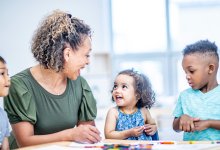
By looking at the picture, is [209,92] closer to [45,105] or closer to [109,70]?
[45,105]

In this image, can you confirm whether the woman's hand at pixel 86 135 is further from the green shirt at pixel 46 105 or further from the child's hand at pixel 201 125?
the child's hand at pixel 201 125

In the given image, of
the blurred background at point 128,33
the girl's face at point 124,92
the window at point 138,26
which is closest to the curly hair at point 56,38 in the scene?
the girl's face at point 124,92

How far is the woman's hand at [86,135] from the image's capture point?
1.52 m

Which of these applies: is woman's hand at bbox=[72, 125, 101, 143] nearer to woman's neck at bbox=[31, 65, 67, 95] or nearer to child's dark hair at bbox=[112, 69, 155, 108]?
woman's neck at bbox=[31, 65, 67, 95]

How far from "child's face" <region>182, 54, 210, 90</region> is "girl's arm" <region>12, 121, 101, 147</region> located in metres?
0.55

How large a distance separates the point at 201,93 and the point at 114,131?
1.52 feet

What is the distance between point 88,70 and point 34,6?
104cm

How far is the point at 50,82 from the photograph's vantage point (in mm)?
1876

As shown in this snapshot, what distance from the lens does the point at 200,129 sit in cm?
170

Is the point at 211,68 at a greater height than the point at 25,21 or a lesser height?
lesser

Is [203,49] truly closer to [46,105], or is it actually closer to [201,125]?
[201,125]

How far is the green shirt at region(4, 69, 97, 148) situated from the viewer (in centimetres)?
172

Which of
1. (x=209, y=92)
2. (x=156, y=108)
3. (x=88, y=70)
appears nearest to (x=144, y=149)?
(x=209, y=92)

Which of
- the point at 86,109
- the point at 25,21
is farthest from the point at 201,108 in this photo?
the point at 25,21
